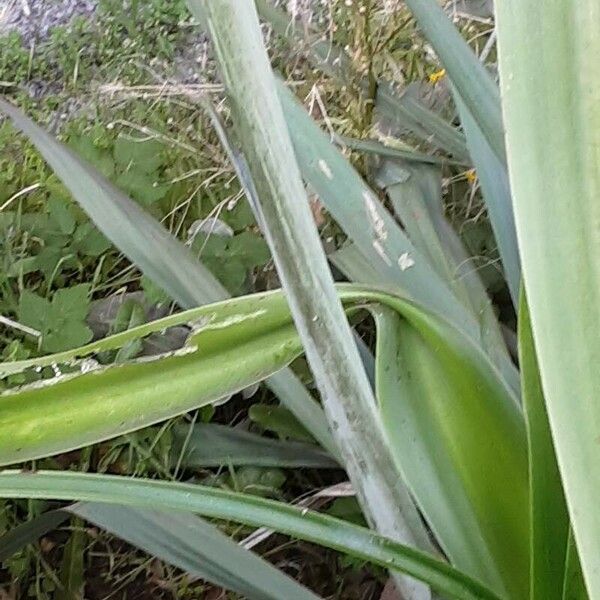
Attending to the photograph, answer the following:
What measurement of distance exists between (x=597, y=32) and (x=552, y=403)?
3.8 inches

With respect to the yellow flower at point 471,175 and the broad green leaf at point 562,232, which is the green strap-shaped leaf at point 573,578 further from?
the yellow flower at point 471,175

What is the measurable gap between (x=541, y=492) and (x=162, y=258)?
35cm

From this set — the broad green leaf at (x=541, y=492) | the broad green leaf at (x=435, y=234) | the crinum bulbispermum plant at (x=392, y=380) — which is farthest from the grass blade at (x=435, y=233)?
the broad green leaf at (x=541, y=492)

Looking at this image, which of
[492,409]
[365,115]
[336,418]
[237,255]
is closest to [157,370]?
[336,418]

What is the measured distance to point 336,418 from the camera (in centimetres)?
36

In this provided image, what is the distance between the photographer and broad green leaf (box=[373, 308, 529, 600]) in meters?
0.42

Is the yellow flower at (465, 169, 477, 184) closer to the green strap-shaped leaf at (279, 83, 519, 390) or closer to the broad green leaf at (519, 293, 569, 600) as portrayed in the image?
the green strap-shaped leaf at (279, 83, 519, 390)

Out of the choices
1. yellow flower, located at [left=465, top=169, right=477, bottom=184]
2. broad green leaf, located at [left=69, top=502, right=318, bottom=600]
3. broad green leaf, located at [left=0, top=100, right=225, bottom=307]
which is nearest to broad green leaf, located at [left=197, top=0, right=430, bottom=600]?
broad green leaf, located at [left=69, top=502, right=318, bottom=600]

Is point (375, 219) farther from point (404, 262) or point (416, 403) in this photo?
point (416, 403)

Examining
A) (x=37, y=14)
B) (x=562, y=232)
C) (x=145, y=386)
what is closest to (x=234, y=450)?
(x=145, y=386)

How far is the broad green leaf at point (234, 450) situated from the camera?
0.75m

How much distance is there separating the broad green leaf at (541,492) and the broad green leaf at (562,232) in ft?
0.51

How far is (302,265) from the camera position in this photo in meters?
0.30

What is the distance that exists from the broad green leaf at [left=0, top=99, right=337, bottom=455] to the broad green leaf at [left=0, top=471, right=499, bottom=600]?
24cm
